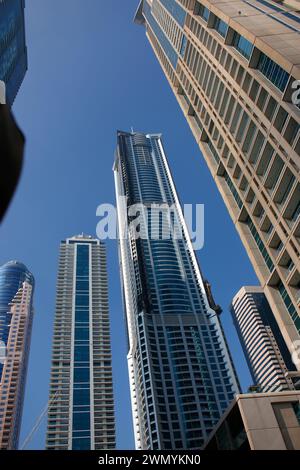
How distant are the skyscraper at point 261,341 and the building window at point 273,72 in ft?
466

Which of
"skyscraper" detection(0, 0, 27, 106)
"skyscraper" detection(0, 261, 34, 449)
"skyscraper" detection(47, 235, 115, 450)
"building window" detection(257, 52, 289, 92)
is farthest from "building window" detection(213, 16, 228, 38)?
"skyscraper" detection(0, 261, 34, 449)

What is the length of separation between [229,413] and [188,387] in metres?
83.7

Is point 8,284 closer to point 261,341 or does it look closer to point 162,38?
point 261,341

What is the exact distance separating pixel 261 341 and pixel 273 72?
158m

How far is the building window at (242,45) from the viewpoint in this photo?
32.3m

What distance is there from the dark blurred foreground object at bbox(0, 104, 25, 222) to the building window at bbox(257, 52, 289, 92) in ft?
93.3

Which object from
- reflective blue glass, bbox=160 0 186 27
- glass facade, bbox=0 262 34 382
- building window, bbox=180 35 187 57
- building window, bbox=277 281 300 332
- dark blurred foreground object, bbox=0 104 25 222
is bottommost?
dark blurred foreground object, bbox=0 104 25 222

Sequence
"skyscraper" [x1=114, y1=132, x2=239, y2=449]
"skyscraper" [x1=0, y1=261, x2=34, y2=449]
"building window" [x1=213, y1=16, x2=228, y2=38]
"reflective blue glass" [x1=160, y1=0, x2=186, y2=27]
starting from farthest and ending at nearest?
"skyscraper" [x1=0, y1=261, x2=34, y2=449] → "skyscraper" [x1=114, y1=132, x2=239, y2=449] → "reflective blue glass" [x1=160, y1=0, x2=186, y2=27] → "building window" [x1=213, y1=16, x2=228, y2=38]

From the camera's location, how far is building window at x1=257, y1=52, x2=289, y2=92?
27147 mm

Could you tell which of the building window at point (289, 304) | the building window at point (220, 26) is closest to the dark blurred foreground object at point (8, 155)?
the building window at point (289, 304)

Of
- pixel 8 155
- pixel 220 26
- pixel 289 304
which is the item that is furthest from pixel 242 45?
pixel 8 155

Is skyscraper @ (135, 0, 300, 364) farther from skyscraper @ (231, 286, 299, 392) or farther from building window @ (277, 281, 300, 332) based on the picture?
skyscraper @ (231, 286, 299, 392)

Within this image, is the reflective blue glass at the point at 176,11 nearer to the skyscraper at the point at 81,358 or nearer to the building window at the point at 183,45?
the building window at the point at 183,45

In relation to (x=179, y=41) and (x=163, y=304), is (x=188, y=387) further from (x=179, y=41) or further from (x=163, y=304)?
(x=179, y=41)
